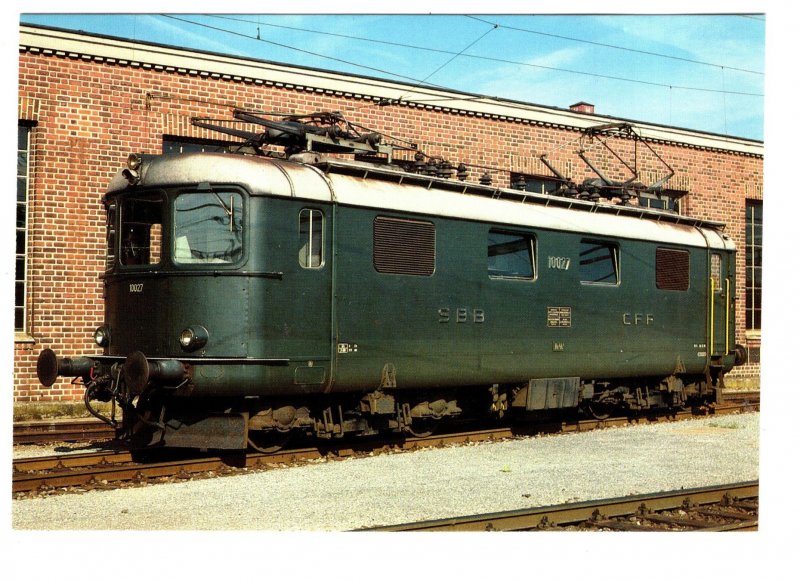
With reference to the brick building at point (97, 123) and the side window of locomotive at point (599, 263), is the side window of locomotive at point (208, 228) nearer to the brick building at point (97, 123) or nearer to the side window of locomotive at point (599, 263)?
the brick building at point (97, 123)

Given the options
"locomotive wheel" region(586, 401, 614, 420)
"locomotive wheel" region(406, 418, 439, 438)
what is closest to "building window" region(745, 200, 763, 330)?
"locomotive wheel" region(586, 401, 614, 420)

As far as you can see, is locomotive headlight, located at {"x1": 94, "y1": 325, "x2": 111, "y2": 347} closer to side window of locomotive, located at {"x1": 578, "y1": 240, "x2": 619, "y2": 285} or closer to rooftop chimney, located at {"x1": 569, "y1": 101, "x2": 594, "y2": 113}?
side window of locomotive, located at {"x1": 578, "y1": 240, "x2": 619, "y2": 285}

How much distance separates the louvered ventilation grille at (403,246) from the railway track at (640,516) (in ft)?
11.9

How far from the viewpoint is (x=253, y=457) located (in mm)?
9562

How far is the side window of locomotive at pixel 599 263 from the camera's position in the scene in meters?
12.4

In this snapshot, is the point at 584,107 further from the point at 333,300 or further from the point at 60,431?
the point at 60,431

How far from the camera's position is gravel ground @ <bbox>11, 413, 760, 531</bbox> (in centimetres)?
733

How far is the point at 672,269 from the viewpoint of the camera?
13.8 meters

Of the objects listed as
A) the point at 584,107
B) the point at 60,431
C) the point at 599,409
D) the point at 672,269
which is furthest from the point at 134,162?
the point at 584,107

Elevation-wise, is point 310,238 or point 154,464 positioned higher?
point 310,238

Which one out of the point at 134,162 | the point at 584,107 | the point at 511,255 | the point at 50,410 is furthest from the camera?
the point at 584,107

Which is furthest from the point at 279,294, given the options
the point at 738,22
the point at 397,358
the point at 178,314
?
the point at 738,22

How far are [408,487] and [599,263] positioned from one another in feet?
18.0
